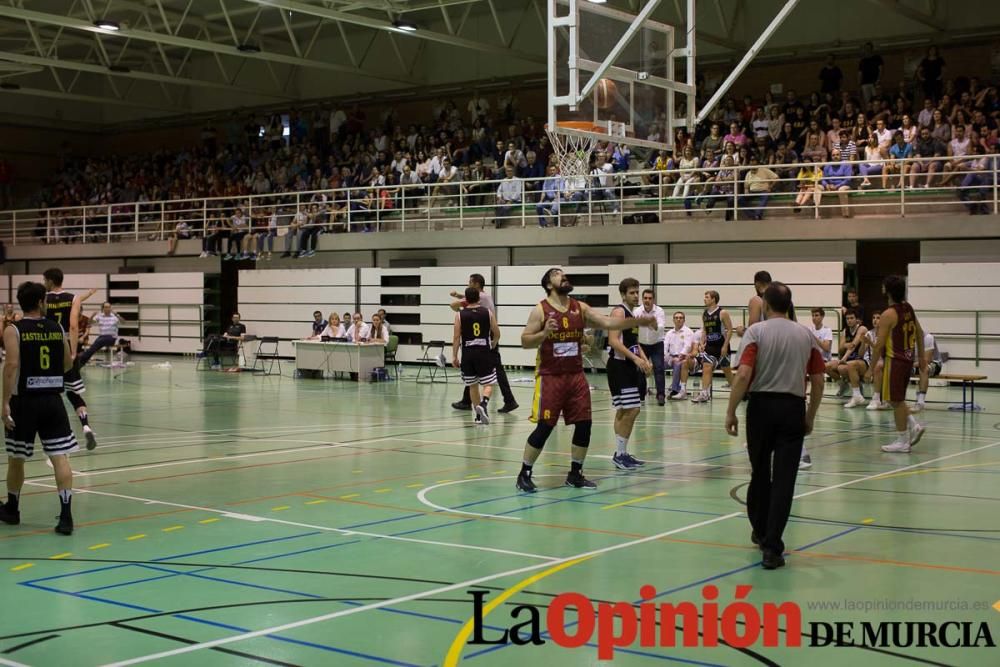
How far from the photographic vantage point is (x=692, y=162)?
26453 millimetres

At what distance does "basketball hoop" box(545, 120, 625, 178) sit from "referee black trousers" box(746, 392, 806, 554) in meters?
8.51

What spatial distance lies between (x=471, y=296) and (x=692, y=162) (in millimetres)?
11794

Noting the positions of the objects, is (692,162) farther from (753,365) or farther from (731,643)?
(731,643)

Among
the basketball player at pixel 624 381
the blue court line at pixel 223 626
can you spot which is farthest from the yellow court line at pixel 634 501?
the blue court line at pixel 223 626

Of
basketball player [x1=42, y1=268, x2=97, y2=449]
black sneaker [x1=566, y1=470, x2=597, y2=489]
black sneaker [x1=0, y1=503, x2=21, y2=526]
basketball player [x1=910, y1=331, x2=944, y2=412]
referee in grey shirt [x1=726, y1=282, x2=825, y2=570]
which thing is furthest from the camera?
basketball player [x1=910, y1=331, x2=944, y2=412]

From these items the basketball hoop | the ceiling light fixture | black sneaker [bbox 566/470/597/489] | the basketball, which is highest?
the ceiling light fixture

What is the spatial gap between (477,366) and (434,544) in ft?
27.5

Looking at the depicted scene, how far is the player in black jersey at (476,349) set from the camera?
645 inches

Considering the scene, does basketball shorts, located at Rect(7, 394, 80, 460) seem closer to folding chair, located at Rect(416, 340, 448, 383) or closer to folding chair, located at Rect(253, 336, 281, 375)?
folding chair, located at Rect(416, 340, 448, 383)

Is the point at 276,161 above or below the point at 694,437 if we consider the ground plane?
above

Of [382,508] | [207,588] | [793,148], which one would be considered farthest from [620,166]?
[207,588]

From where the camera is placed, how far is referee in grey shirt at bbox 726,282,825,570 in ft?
24.2

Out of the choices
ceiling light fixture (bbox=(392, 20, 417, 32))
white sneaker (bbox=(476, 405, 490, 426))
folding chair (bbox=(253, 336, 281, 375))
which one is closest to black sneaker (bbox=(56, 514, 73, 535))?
white sneaker (bbox=(476, 405, 490, 426))

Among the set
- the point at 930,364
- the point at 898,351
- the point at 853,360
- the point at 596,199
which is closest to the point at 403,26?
the point at 596,199
